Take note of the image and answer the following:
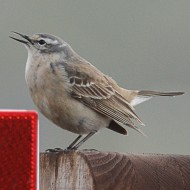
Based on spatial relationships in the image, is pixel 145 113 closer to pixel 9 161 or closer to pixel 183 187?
pixel 183 187

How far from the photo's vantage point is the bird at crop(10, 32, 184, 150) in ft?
20.7

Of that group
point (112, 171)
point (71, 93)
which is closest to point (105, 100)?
point (71, 93)

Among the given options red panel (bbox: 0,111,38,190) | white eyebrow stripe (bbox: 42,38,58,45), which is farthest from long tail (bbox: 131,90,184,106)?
red panel (bbox: 0,111,38,190)

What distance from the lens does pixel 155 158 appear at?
365cm

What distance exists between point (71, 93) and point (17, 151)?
14.6 ft

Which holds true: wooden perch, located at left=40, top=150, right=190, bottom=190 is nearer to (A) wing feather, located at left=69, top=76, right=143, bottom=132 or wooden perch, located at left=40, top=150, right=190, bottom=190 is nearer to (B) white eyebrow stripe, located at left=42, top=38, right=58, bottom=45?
(A) wing feather, located at left=69, top=76, right=143, bottom=132

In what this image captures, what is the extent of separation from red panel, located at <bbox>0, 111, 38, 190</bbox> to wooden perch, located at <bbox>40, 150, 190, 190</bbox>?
945mm

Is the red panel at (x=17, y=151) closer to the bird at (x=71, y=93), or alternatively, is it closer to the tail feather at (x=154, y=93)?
the bird at (x=71, y=93)

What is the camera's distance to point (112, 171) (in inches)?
128

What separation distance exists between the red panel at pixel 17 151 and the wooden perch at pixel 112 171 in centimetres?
94

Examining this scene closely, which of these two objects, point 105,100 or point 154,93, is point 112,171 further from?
point 154,93

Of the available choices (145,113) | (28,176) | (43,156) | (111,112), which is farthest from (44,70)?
(145,113)

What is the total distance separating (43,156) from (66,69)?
121 inches

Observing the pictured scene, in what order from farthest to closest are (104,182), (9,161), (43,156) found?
(43,156)
(104,182)
(9,161)
